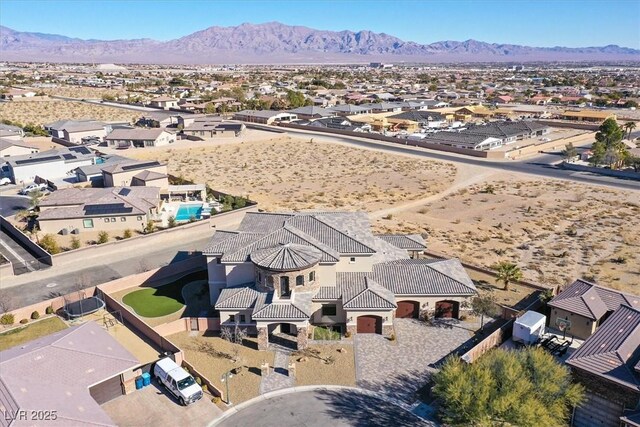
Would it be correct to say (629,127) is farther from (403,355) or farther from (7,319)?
(7,319)

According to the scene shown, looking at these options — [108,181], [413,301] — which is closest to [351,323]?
[413,301]

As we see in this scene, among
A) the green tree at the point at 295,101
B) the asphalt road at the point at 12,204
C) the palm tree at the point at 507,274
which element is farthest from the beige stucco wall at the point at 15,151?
the palm tree at the point at 507,274

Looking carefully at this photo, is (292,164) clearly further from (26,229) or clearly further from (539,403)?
(539,403)

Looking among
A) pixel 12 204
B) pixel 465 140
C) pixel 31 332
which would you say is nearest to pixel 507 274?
pixel 31 332

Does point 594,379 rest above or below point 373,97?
below

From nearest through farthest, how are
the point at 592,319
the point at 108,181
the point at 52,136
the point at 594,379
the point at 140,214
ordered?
the point at 594,379
the point at 592,319
the point at 140,214
the point at 108,181
the point at 52,136
